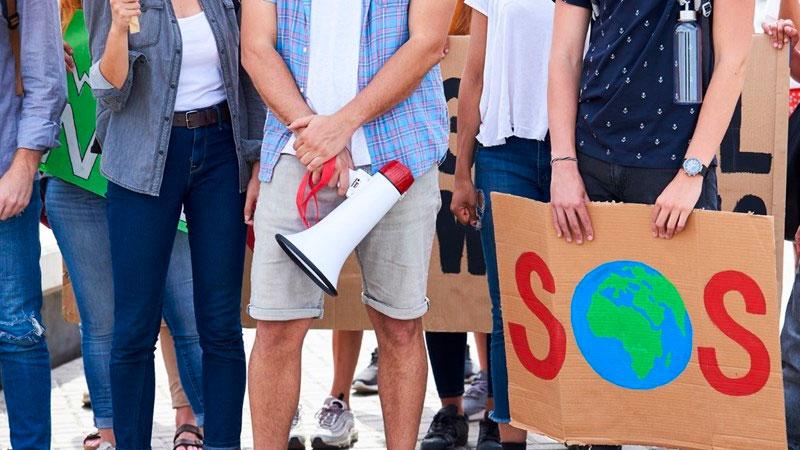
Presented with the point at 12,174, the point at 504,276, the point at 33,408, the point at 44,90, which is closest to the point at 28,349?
the point at 33,408

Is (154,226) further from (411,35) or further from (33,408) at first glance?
(411,35)

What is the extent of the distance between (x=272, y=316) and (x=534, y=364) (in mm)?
762

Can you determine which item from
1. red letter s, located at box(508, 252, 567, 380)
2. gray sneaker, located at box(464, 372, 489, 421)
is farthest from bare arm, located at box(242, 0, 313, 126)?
gray sneaker, located at box(464, 372, 489, 421)

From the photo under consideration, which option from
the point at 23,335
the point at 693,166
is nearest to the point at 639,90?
the point at 693,166

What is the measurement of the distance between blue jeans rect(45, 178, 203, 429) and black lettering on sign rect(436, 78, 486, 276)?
98 centimetres

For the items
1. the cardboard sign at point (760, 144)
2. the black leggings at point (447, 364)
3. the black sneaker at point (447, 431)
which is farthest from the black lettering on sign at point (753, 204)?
the black sneaker at point (447, 431)

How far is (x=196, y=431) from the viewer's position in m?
4.99

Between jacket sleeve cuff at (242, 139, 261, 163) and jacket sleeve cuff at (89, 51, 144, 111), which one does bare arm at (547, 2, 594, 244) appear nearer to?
jacket sleeve cuff at (242, 139, 261, 163)

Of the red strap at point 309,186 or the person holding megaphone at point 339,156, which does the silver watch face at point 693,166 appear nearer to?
the person holding megaphone at point 339,156

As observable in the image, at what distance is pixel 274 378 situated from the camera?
12.7ft

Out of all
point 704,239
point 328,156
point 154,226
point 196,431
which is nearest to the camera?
point 704,239

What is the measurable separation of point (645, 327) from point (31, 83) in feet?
6.63

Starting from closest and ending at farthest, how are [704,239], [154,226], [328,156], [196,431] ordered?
[704,239], [328,156], [154,226], [196,431]

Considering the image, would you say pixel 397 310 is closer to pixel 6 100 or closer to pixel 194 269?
pixel 194 269
